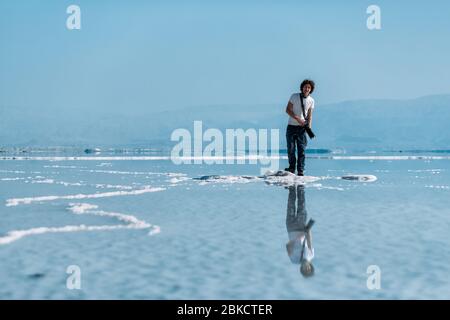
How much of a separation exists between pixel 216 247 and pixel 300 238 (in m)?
1.15

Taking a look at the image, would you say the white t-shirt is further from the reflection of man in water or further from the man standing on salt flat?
the reflection of man in water

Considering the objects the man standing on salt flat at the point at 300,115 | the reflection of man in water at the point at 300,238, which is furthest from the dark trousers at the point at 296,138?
the reflection of man in water at the point at 300,238

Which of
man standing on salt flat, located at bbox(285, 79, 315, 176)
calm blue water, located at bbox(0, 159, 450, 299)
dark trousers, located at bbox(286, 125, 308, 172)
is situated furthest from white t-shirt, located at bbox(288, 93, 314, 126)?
calm blue water, located at bbox(0, 159, 450, 299)

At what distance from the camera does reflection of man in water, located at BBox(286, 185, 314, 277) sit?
224 inches

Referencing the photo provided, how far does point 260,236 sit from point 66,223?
2879 mm

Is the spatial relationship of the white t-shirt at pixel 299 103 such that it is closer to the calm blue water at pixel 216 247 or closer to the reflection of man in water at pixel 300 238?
the calm blue water at pixel 216 247

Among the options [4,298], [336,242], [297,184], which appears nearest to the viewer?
[4,298]

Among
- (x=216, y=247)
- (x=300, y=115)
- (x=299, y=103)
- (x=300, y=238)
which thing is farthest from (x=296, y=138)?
(x=216, y=247)

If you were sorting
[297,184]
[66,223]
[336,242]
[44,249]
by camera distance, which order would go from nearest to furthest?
[44,249] < [336,242] < [66,223] < [297,184]

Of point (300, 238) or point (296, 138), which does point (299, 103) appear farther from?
point (300, 238)
